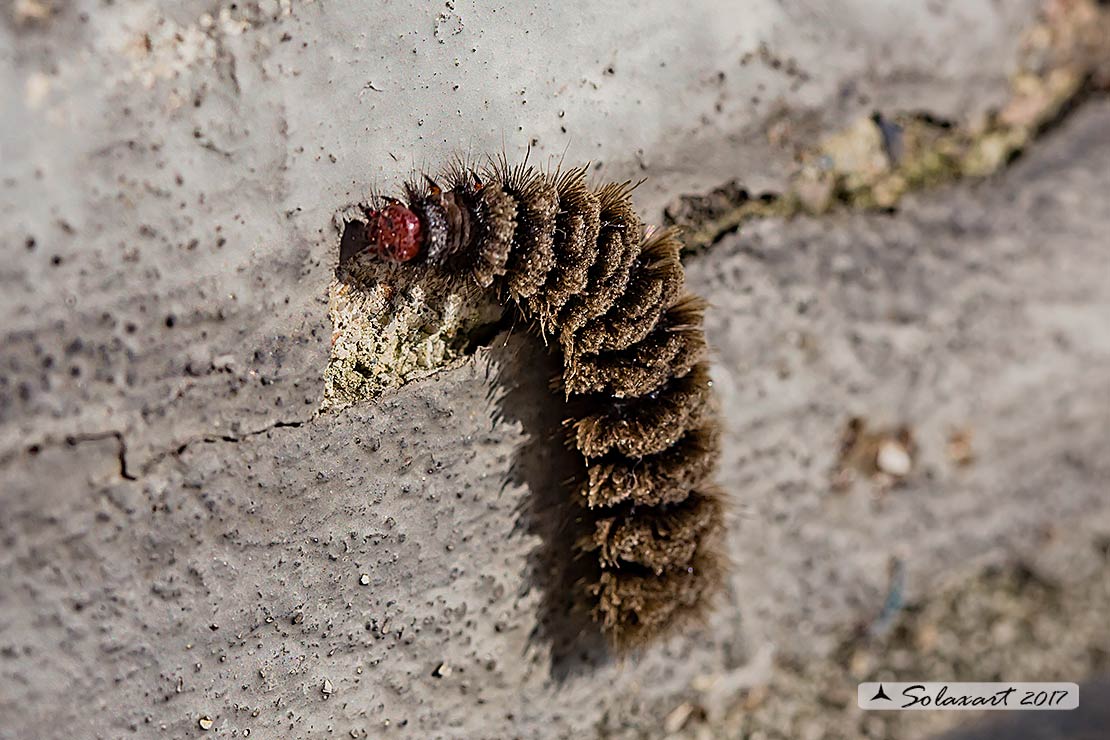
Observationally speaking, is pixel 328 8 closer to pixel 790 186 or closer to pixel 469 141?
pixel 469 141

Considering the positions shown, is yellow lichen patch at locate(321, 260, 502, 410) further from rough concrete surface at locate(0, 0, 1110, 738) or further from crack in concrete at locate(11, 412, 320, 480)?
crack in concrete at locate(11, 412, 320, 480)

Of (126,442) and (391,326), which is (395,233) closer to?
(391,326)

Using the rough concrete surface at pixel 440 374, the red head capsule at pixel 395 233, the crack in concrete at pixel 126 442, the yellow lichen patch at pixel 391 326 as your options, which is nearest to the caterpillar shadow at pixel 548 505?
the rough concrete surface at pixel 440 374

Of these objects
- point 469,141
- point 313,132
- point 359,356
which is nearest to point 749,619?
point 359,356

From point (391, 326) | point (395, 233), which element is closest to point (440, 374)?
point (391, 326)

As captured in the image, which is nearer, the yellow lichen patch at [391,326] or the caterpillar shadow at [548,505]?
the yellow lichen patch at [391,326]

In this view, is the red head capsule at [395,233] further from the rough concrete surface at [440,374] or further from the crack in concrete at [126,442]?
the crack in concrete at [126,442]
